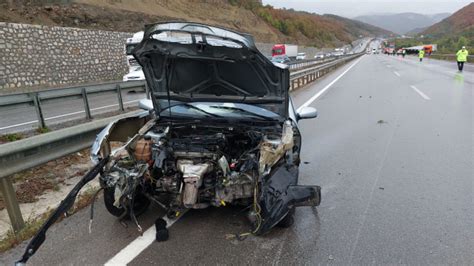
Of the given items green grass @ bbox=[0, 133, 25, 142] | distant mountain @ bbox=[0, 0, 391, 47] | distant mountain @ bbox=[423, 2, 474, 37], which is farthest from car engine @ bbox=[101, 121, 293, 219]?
distant mountain @ bbox=[423, 2, 474, 37]

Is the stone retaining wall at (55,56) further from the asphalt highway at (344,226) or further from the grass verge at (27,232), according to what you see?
the asphalt highway at (344,226)

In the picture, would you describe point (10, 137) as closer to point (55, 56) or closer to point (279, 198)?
point (279, 198)

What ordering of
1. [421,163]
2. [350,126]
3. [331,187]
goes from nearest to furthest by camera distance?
1. [331,187]
2. [421,163]
3. [350,126]

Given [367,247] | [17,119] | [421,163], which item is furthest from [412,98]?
[17,119]

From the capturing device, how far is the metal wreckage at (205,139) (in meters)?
3.16

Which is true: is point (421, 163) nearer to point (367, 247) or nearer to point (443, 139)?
point (443, 139)

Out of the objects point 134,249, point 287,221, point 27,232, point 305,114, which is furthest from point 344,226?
point 27,232

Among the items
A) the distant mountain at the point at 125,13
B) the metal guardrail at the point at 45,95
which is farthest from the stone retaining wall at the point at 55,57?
the metal guardrail at the point at 45,95

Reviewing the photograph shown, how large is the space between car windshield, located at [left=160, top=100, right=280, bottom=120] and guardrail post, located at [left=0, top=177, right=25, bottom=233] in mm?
1690

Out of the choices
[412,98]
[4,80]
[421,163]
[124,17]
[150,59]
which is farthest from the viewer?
[124,17]

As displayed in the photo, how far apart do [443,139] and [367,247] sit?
→ 14.7 feet

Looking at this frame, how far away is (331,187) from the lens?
4.45 meters

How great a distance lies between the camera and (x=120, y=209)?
3.53 meters

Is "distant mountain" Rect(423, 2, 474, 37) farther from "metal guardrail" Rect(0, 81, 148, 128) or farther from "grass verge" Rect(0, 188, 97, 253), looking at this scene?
"grass verge" Rect(0, 188, 97, 253)
